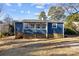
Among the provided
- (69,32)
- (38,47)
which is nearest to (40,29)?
(38,47)

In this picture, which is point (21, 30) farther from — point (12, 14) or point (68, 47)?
point (68, 47)

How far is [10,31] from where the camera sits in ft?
14.7

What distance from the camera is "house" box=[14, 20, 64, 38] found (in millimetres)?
4473

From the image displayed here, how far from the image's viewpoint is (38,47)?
449cm

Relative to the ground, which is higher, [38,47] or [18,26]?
[18,26]

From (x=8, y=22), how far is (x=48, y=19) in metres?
0.47

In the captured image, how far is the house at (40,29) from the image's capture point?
14.7ft

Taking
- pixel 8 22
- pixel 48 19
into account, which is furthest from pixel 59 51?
pixel 8 22

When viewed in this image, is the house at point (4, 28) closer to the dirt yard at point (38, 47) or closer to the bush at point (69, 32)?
the dirt yard at point (38, 47)

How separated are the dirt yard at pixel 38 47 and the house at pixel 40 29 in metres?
0.06

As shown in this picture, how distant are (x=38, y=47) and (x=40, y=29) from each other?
21 cm

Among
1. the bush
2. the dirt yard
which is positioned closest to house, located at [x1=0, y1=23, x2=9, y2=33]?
the dirt yard

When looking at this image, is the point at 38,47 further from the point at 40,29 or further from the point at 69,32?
the point at 69,32

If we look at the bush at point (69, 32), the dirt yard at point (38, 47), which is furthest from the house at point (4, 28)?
the bush at point (69, 32)
